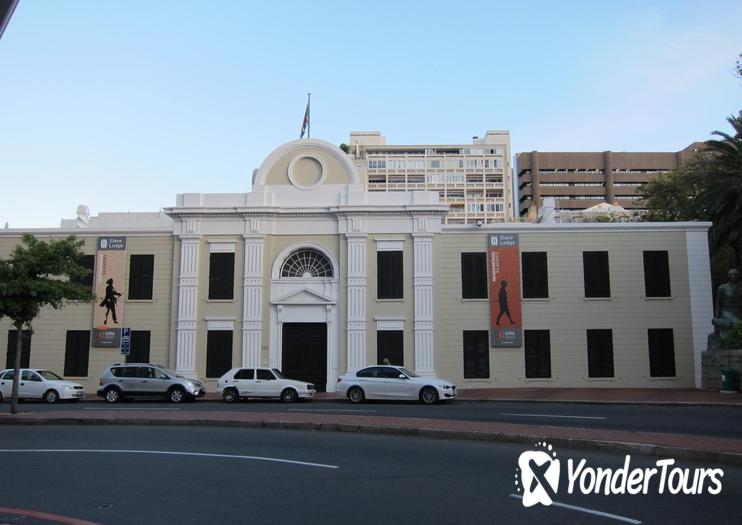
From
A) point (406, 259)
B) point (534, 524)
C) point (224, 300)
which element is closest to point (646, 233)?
point (406, 259)

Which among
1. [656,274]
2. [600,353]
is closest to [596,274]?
[656,274]

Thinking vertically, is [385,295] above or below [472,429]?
above

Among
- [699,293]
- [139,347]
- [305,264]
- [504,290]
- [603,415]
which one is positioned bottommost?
[603,415]

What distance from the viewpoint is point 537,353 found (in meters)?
28.5

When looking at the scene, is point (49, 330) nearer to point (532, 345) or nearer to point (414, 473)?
point (532, 345)

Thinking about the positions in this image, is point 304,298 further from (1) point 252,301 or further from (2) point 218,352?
(2) point 218,352

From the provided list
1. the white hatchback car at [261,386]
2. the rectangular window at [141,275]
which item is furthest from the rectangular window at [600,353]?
the rectangular window at [141,275]

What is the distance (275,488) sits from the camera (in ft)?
28.1

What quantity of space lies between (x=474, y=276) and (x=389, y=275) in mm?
3665

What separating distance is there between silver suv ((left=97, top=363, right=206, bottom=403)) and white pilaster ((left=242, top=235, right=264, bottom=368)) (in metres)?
3.91

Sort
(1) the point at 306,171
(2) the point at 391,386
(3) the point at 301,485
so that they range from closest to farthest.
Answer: (3) the point at 301,485 → (2) the point at 391,386 → (1) the point at 306,171

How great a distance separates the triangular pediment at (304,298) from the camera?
2903 centimetres

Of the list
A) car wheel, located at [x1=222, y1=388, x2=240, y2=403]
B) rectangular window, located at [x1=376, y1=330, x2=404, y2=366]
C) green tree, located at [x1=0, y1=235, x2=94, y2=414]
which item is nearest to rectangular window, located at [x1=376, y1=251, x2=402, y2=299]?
rectangular window, located at [x1=376, y1=330, x2=404, y2=366]

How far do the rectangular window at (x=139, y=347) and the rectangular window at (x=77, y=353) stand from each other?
1.91 meters
